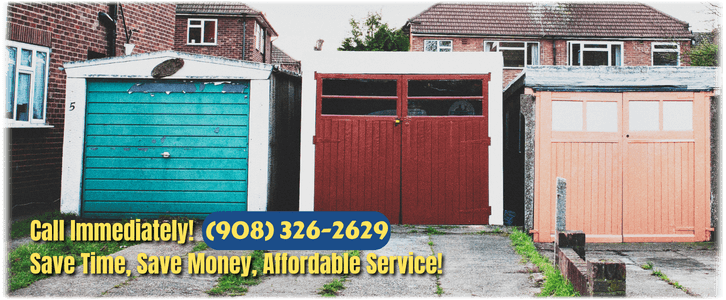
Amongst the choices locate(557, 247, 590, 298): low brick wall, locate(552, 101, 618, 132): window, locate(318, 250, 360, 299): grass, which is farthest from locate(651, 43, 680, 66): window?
locate(318, 250, 360, 299): grass

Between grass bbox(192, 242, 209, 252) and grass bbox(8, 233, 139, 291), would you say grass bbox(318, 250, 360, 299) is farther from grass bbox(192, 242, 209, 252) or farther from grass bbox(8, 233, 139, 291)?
grass bbox(8, 233, 139, 291)

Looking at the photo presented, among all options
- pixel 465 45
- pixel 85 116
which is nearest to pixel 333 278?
→ pixel 85 116

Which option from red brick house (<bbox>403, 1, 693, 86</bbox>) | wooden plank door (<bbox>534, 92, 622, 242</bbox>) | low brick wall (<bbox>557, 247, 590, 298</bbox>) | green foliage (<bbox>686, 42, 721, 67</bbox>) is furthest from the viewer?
red brick house (<bbox>403, 1, 693, 86</bbox>)

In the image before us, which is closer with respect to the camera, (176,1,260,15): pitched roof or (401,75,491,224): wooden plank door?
(401,75,491,224): wooden plank door

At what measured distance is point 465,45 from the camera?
64.2 feet

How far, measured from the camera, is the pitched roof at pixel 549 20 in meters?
19.5

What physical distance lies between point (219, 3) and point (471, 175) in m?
18.6

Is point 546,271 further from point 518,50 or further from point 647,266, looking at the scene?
point 518,50

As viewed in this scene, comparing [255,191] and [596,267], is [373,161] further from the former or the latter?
[596,267]

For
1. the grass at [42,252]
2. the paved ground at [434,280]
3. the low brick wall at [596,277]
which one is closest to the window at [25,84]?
the grass at [42,252]

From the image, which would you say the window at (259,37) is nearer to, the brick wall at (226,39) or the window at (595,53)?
the brick wall at (226,39)

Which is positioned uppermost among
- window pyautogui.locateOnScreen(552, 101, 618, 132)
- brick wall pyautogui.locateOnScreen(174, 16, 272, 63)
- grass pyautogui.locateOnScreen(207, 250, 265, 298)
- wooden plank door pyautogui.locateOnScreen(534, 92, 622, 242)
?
brick wall pyautogui.locateOnScreen(174, 16, 272, 63)

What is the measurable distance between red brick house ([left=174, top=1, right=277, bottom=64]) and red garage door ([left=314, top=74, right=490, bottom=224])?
1551 cm

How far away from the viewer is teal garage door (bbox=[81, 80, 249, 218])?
302 inches
